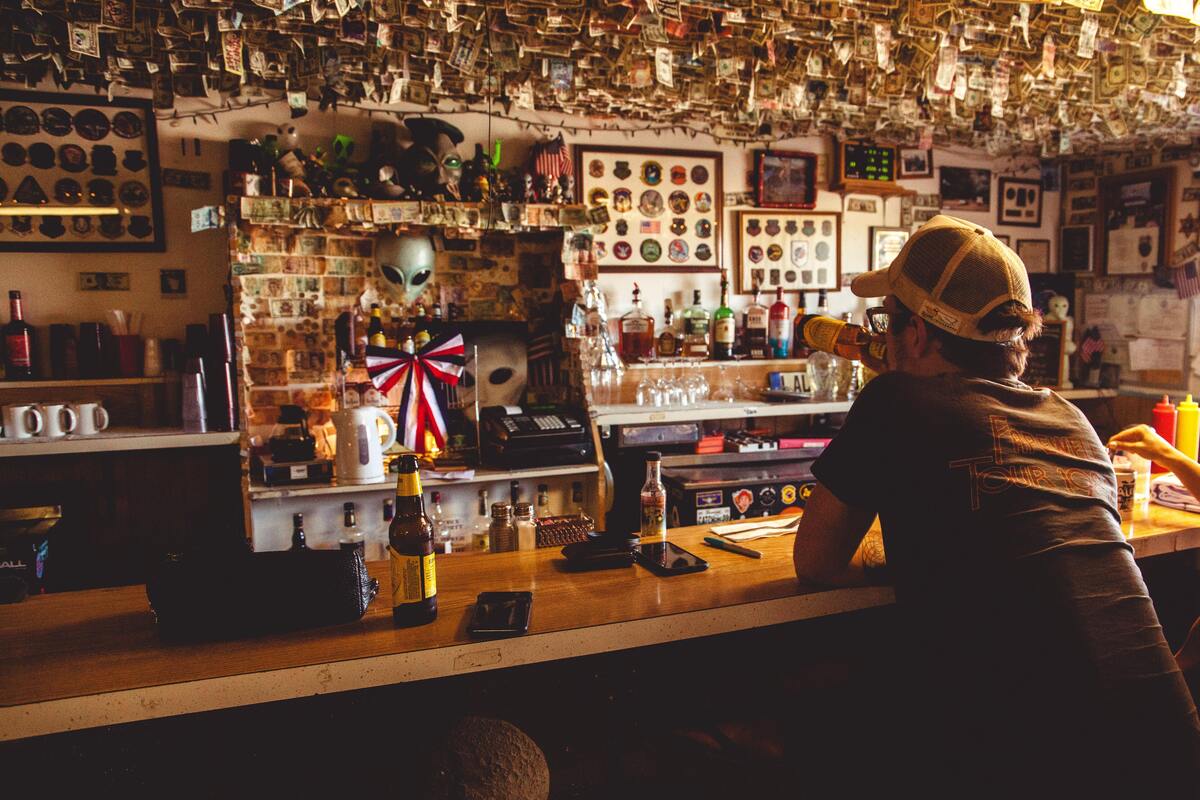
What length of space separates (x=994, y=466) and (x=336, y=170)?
3.30 m

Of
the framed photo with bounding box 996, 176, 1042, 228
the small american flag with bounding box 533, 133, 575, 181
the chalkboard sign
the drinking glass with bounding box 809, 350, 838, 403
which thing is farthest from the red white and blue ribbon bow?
the framed photo with bounding box 996, 176, 1042, 228

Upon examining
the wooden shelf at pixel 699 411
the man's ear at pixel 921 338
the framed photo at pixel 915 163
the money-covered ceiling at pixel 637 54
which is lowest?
the wooden shelf at pixel 699 411

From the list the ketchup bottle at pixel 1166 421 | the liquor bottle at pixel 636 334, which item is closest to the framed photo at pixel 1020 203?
the liquor bottle at pixel 636 334

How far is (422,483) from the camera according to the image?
129 inches

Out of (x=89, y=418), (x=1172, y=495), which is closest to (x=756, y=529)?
(x=1172, y=495)

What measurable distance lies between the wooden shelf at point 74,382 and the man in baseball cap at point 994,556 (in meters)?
3.24

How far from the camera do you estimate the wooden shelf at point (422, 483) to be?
3221 mm

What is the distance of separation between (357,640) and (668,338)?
3281 millimetres

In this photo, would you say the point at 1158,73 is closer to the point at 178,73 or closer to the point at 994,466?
the point at 994,466

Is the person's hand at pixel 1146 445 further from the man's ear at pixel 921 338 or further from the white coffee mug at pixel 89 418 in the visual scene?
the white coffee mug at pixel 89 418

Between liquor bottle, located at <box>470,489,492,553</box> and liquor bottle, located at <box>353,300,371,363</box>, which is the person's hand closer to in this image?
liquor bottle, located at <box>470,489,492,553</box>

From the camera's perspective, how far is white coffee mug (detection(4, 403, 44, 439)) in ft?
10.3

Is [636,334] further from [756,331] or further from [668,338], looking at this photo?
[756,331]

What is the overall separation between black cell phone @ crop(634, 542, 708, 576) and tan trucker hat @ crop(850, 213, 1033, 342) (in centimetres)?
79
